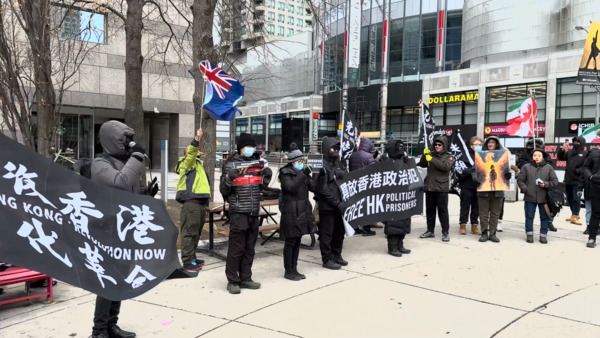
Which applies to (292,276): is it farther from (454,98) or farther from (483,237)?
(454,98)

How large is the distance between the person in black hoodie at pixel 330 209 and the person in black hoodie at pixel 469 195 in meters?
3.36

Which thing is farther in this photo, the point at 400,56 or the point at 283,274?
the point at 400,56

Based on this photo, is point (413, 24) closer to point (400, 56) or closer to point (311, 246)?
point (400, 56)

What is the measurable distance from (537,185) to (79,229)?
7.51 meters

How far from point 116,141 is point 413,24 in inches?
2071

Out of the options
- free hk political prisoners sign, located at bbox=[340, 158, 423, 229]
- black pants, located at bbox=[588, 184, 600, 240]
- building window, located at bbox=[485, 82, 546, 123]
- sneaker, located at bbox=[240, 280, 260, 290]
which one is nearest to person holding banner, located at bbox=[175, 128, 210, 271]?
sneaker, located at bbox=[240, 280, 260, 290]

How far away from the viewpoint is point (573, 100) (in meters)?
36.0

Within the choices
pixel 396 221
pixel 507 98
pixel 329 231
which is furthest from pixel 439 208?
pixel 507 98

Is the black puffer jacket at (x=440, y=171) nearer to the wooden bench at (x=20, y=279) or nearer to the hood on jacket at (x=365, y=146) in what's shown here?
the hood on jacket at (x=365, y=146)

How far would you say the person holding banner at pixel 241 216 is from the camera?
539 centimetres

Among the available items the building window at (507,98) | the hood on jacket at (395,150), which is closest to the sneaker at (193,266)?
the hood on jacket at (395,150)

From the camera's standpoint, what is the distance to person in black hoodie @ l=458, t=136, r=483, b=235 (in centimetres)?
889

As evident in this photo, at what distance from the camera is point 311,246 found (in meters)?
7.73

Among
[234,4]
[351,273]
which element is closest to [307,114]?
[234,4]
